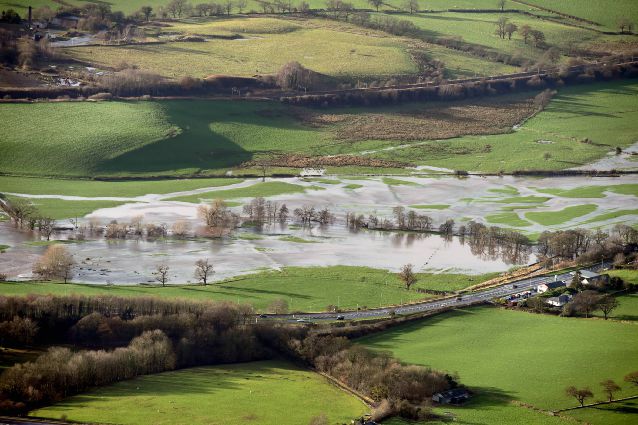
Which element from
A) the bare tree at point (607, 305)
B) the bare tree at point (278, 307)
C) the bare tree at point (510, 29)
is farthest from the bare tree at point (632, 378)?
the bare tree at point (510, 29)

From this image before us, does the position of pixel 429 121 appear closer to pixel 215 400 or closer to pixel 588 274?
pixel 588 274

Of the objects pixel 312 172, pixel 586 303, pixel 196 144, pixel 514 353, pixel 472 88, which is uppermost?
pixel 472 88

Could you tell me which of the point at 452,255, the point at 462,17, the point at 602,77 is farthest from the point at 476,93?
the point at 452,255

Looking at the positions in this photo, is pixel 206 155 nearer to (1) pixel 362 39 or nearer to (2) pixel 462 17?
(1) pixel 362 39

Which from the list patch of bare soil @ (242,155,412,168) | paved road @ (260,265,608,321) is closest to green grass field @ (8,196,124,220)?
patch of bare soil @ (242,155,412,168)

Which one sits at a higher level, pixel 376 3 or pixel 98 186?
pixel 376 3

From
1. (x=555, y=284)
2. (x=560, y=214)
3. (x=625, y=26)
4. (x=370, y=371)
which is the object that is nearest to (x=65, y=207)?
(x=555, y=284)

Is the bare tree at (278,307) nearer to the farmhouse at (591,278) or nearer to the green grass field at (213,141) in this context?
the farmhouse at (591,278)
